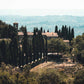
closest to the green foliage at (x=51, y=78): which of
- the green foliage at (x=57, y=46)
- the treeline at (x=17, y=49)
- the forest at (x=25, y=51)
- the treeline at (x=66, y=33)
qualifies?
the forest at (x=25, y=51)

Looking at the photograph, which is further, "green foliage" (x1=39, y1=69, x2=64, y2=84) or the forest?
the forest

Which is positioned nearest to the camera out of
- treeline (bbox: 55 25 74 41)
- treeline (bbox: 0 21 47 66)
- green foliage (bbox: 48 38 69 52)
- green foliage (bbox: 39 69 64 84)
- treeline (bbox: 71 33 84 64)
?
green foliage (bbox: 39 69 64 84)

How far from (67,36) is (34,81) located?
82150 mm

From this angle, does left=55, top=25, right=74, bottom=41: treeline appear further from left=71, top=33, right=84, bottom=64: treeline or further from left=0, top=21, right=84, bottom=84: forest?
left=71, top=33, right=84, bottom=64: treeline

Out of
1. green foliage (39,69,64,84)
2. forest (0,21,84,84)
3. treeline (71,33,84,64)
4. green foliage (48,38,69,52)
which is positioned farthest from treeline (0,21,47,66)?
green foliage (39,69,64,84)

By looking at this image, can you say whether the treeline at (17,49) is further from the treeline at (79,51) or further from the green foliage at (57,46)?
the treeline at (79,51)

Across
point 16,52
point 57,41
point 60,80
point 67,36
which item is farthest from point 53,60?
point 60,80

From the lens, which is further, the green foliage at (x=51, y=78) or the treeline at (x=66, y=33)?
the treeline at (x=66, y=33)

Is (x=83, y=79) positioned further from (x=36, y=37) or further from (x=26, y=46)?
(x=36, y=37)

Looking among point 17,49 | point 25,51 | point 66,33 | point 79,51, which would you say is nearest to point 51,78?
point 17,49

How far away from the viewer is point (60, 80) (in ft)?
186

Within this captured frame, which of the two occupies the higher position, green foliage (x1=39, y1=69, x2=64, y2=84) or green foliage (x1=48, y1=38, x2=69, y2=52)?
green foliage (x1=48, y1=38, x2=69, y2=52)

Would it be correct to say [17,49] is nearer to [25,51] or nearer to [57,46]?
[25,51]

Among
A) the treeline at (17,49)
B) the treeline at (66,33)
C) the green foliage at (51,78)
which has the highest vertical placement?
the treeline at (66,33)
